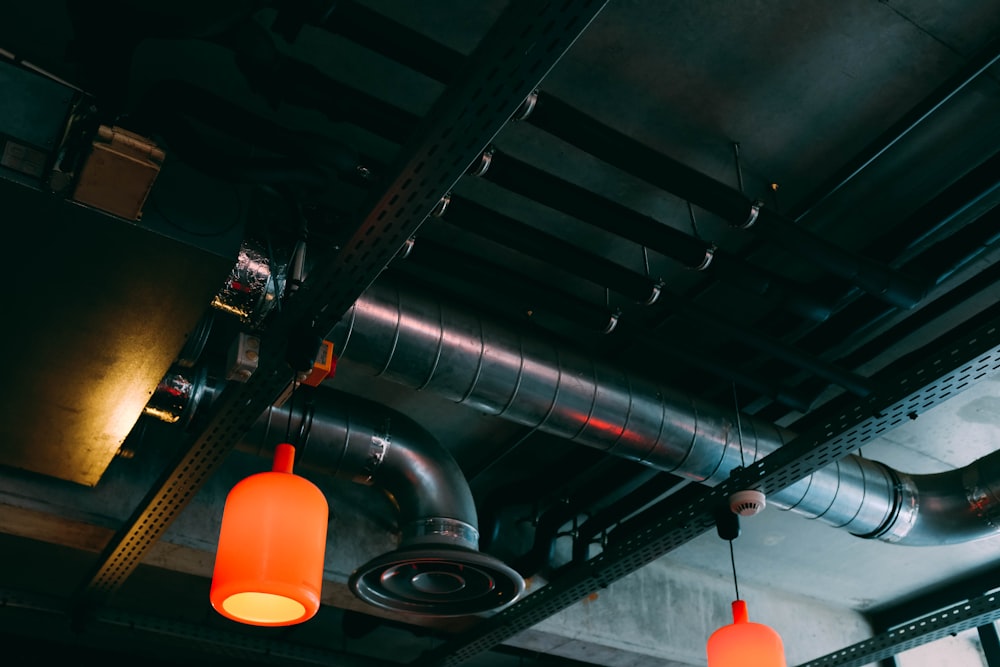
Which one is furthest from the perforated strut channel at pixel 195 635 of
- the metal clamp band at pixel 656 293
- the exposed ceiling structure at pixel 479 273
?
the metal clamp band at pixel 656 293

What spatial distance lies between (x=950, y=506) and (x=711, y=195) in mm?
2088

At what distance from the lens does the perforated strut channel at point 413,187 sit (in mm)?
1928

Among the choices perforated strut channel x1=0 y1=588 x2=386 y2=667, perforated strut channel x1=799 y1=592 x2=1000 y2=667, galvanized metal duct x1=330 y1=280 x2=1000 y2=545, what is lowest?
perforated strut channel x1=799 y1=592 x2=1000 y2=667

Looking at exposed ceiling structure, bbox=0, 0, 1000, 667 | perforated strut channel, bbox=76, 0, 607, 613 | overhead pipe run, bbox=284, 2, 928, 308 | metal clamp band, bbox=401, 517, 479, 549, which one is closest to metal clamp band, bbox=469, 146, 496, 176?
exposed ceiling structure, bbox=0, 0, 1000, 667

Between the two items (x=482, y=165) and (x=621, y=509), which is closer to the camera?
(x=482, y=165)

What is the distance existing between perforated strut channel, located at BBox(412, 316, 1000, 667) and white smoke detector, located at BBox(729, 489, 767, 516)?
25 millimetres

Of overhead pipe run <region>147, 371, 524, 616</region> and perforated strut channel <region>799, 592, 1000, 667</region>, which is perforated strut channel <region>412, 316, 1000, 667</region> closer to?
perforated strut channel <region>799, 592, 1000, 667</region>

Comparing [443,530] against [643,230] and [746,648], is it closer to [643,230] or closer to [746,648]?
[746,648]

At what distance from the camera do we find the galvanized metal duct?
3.01 meters

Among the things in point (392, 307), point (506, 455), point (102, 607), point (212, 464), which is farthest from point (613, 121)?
point (102, 607)

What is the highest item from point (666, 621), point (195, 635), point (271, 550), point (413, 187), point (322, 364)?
point (666, 621)

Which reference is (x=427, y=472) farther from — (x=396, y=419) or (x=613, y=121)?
(x=613, y=121)

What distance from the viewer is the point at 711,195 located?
277 cm

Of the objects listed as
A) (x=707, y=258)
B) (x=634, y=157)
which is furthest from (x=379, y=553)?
(x=634, y=157)
